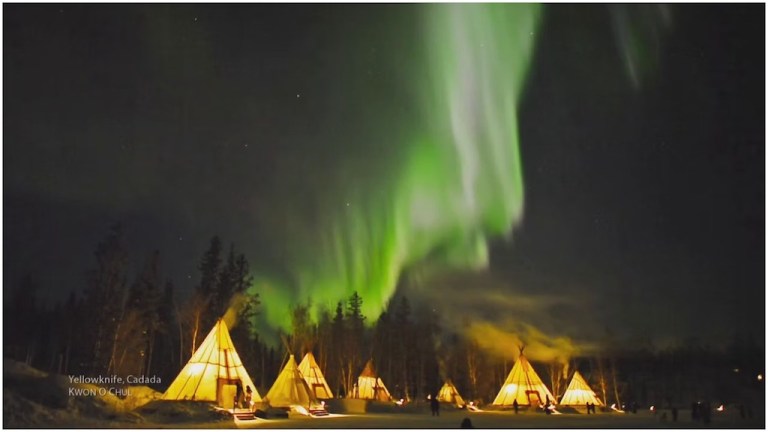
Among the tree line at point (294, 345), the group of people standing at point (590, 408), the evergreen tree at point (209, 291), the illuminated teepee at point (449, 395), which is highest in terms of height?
the evergreen tree at point (209, 291)

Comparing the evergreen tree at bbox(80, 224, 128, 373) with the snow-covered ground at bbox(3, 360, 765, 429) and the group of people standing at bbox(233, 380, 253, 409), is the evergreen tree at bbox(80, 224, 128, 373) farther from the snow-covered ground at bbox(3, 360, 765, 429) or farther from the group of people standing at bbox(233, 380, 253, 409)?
the group of people standing at bbox(233, 380, 253, 409)

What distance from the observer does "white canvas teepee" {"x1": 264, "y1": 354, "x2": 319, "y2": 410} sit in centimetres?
1702

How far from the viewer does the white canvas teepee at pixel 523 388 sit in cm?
2149

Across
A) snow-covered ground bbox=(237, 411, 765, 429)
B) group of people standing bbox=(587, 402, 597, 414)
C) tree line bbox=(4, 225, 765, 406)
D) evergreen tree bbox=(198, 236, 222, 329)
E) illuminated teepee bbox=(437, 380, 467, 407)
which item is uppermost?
evergreen tree bbox=(198, 236, 222, 329)

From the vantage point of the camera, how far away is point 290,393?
56.4ft

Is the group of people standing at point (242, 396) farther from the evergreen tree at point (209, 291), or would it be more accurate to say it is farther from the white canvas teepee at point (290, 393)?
the evergreen tree at point (209, 291)

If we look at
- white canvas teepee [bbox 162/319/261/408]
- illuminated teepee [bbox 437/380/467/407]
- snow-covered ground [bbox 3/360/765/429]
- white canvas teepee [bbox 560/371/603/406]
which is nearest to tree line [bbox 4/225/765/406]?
white canvas teepee [bbox 560/371/603/406]

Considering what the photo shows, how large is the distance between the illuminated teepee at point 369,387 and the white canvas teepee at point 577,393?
6139mm

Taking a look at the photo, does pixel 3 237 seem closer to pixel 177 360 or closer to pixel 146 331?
pixel 146 331

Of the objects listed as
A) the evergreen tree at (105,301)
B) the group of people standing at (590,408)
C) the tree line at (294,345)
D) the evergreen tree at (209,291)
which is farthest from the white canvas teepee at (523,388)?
the evergreen tree at (105,301)

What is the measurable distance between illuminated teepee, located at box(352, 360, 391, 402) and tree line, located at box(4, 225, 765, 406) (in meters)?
1.13

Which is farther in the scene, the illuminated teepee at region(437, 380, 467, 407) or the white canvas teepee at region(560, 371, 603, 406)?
the illuminated teepee at region(437, 380, 467, 407)

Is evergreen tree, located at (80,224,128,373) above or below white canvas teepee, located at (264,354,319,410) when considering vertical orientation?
above

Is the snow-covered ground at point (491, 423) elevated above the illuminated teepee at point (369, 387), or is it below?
below
